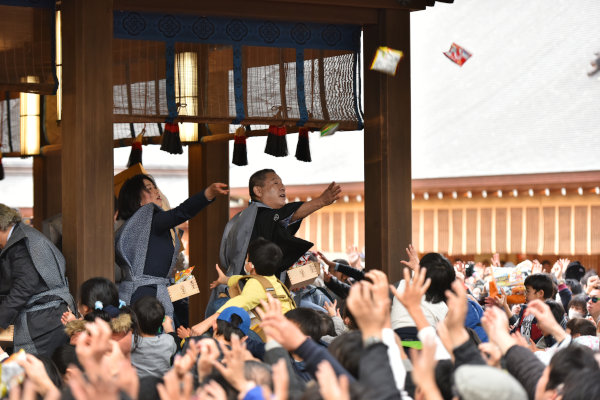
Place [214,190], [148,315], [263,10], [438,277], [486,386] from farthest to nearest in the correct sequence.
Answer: [263,10] < [214,190] < [438,277] < [148,315] < [486,386]

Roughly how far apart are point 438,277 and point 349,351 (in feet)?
4.84

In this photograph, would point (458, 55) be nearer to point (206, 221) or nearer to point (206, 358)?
point (206, 221)

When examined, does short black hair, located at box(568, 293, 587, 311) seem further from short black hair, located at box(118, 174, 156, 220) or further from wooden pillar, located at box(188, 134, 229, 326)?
short black hair, located at box(118, 174, 156, 220)

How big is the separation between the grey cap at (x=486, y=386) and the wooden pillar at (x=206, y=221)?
211 inches

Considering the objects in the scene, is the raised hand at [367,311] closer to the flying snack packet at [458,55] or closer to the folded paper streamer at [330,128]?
the flying snack packet at [458,55]

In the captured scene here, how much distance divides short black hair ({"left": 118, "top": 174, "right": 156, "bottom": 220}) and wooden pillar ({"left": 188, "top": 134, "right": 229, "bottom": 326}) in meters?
1.99

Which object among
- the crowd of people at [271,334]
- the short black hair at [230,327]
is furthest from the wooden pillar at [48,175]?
the short black hair at [230,327]

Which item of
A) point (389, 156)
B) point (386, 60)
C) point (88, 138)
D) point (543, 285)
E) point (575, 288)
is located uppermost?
point (386, 60)

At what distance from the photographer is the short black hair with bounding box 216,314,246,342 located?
14.3ft

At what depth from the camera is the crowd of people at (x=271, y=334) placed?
9.16ft

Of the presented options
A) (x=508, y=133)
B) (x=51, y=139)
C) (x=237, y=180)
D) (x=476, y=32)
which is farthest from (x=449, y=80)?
(x=51, y=139)

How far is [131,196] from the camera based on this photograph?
5945mm

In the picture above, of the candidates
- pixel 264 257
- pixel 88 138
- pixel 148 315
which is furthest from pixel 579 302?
pixel 88 138

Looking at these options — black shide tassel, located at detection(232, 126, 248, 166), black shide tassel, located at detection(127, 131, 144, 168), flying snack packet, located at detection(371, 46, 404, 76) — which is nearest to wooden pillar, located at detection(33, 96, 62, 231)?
black shide tassel, located at detection(127, 131, 144, 168)
